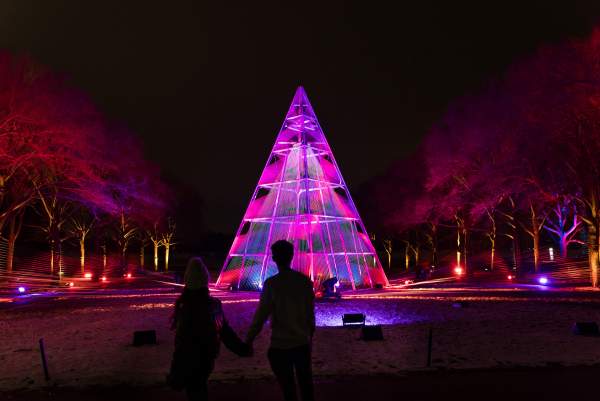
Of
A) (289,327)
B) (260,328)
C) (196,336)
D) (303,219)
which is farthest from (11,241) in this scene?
(289,327)

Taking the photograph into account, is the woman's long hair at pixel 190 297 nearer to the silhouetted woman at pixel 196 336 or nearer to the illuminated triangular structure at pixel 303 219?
the silhouetted woman at pixel 196 336

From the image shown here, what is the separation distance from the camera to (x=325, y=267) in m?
25.8

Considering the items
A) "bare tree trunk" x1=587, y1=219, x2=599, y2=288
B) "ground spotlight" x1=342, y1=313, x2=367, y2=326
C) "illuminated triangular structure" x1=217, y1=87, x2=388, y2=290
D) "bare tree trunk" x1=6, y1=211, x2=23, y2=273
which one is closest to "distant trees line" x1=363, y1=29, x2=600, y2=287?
"bare tree trunk" x1=587, y1=219, x2=599, y2=288

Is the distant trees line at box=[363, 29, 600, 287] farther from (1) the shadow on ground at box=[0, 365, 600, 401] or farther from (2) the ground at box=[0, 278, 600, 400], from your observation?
(1) the shadow on ground at box=[0, 365, 600, 401]

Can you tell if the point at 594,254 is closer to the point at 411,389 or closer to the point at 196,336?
the point at 411,389

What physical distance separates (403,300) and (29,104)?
16.2 meters

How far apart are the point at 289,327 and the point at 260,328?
29 centimetres

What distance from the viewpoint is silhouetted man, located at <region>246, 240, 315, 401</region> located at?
15.7 feet

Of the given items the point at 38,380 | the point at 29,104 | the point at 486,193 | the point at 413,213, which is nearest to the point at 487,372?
the point at 38,380

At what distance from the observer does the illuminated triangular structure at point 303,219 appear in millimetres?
26375

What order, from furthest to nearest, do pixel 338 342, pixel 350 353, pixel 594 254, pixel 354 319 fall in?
pixel 594 254
pixel 354 319
pixel 338 342
pixel 350 353

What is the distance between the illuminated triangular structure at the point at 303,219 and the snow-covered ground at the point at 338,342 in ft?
29.3

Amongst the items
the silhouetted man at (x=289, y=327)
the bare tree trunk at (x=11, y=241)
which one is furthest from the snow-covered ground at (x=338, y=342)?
the bare tree trunk at (x=11, y=241)

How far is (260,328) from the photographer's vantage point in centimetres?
493
